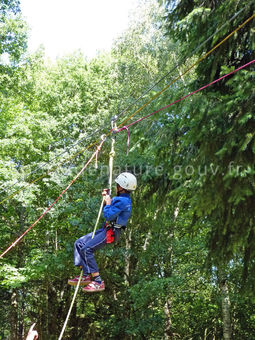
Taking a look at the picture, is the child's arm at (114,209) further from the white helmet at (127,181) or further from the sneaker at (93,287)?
the sneaker at (93,287)

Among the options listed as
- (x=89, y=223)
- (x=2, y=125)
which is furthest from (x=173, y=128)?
(x=2, y=125)

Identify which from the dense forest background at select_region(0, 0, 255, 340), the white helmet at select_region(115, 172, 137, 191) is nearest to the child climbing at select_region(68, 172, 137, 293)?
the white helmet at select_region(115, 172, 137, 191)

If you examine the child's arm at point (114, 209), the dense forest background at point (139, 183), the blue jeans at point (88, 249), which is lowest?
the blue jeans at point (88, 249)

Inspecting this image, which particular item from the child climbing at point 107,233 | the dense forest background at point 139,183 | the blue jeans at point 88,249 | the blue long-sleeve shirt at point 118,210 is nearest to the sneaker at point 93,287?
the child climbing at point 107,233

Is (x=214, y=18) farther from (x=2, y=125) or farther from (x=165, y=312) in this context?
(x=165, y=312)

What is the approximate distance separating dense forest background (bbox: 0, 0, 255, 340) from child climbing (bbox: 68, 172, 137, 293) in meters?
0.99

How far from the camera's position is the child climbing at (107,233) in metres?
4.52

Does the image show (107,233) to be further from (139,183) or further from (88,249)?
(139,183)

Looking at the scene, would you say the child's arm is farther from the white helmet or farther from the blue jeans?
the blue jeans

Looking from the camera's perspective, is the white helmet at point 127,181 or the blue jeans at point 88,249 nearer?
the white helmet at point 127,181

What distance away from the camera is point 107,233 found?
15.3ft

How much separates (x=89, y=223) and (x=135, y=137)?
4.80m

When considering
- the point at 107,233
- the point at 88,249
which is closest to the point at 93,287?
the point at 88,249

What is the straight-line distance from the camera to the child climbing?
178 inches
